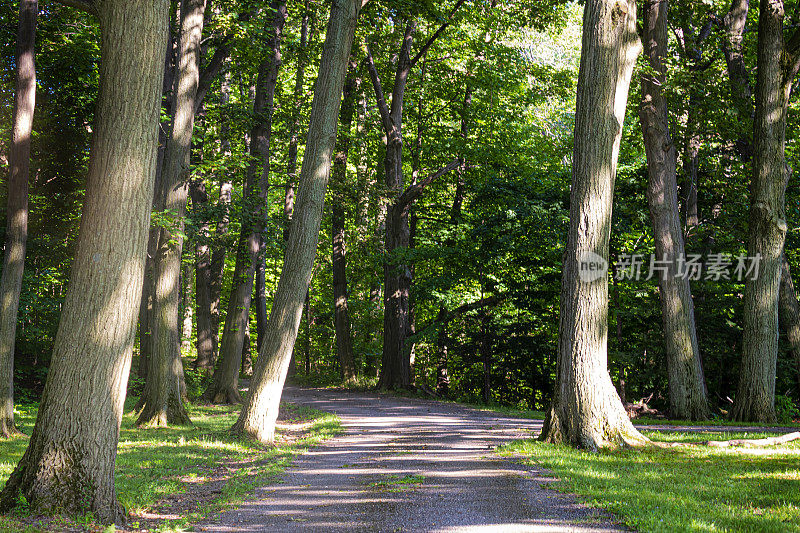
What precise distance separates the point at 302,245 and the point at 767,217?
34.1 feet

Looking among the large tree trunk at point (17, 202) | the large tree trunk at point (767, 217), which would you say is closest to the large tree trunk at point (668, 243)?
the large tree trunk at point (767, 217)

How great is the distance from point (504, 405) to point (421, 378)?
7999 mm

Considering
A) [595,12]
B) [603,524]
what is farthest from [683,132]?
[603,524]

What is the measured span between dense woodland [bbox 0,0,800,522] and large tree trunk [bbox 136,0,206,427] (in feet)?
0.16

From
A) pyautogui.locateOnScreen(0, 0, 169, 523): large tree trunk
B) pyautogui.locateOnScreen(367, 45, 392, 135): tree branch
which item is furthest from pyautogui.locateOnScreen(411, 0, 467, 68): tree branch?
pyautogui.locateOnScreen(0, 0, 169, 523): large tree trunk

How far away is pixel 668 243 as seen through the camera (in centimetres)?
1491

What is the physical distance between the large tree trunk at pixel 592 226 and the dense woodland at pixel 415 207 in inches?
1.5

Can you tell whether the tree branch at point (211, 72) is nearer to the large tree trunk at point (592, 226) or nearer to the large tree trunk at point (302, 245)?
the large tree trunk at point (302, 245)

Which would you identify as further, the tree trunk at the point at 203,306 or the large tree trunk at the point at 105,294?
the tree trunk at the point at 203,306

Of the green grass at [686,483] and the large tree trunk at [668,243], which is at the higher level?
the large tree trunk at [668,243]

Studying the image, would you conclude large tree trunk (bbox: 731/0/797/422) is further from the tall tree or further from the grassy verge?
the tall tree

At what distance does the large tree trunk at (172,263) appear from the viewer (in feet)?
42.2

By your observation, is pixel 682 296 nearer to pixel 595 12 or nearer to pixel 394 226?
pixel 595 12

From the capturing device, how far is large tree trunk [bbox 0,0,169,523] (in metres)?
5.35
